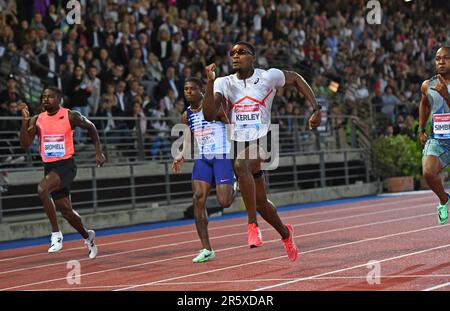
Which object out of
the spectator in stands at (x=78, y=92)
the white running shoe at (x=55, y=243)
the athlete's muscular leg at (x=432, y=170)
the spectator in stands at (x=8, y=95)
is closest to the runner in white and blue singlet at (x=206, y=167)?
the white running shoe at (x=55, y=243)

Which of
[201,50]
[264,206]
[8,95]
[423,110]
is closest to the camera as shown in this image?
[264,206]

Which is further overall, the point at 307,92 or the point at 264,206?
the point at 264,206

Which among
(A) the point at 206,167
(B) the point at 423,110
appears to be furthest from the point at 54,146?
(B) the point at 423,110

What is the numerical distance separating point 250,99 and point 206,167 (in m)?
1.31

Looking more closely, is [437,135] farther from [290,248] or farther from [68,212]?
[68,212]

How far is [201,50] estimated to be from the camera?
75.7 feet

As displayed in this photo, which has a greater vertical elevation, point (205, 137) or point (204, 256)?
point (205, 137)

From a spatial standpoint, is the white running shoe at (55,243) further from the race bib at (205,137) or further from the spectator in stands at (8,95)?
the spectator in stands at (8,95)

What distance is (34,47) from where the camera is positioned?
751 inches

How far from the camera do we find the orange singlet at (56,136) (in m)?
12.6

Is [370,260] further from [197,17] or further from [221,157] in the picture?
[197,17]

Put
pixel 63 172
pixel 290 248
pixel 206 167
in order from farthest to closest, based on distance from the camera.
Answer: pixel 63 172
pixel 206 167
pixel 290 248

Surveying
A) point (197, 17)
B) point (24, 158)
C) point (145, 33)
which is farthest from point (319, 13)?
point (24, 158)
